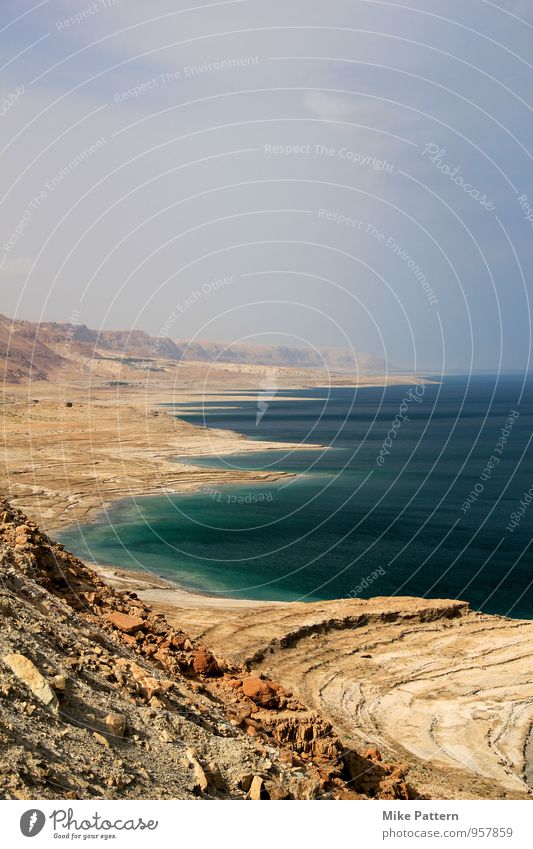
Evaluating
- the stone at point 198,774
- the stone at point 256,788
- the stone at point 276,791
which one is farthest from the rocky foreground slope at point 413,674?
the stone at point 198,774

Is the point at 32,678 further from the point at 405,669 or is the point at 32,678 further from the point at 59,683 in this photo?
the point at 405,669

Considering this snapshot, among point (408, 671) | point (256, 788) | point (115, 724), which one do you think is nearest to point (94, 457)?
point (408, 671)

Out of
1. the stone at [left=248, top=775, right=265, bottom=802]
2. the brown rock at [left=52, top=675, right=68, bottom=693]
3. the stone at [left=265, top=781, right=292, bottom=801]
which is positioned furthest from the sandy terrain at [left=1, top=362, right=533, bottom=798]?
the brown rock at [left=52, top=675, right=68, bottom=693]

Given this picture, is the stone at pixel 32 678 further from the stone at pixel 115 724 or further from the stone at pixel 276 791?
the stone at pixel 276 791

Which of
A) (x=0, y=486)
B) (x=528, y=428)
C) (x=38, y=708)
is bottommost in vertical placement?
(x=0, y=486)

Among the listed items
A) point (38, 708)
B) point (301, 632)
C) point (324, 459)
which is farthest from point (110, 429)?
point (38, 708)

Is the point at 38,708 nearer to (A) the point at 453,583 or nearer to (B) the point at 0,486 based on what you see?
(A) the point at 453,583
